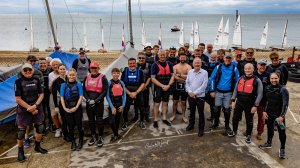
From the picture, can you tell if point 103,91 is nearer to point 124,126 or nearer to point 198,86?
point 124,126

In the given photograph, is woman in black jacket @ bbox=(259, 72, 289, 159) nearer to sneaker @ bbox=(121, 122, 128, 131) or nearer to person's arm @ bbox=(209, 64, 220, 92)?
person's arm @ bbox=(209, 64, 220, 92)

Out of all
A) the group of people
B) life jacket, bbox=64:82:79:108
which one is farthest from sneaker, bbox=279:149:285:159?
life jacket, bbox=64:82:79:108

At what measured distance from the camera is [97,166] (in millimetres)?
4922

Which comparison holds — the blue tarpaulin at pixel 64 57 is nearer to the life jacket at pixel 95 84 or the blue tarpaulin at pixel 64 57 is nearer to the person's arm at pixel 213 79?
the life jacket at pixel 95 84

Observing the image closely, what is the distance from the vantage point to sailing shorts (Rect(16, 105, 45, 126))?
5.18 meters

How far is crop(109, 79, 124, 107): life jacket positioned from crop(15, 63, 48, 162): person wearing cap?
154 cm

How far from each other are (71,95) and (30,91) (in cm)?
82

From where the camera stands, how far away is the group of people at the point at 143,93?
5.18 metres

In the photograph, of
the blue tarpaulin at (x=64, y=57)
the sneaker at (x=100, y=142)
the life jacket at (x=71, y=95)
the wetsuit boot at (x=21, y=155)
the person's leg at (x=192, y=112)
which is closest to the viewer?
the wetsuit boot at (x=21, y=155)

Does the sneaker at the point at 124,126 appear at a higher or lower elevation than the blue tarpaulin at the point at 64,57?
lower

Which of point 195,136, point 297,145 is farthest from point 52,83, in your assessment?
point 297,145

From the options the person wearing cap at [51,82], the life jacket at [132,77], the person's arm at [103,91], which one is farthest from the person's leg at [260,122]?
the person wearing cap at [51,82]

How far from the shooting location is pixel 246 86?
18.1 ft

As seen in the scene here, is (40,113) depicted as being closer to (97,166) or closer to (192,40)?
(97,166)
